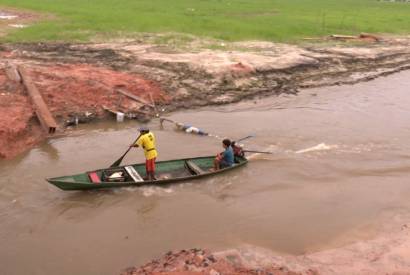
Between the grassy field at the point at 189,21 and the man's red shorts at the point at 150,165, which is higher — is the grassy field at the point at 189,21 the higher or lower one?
the higher one

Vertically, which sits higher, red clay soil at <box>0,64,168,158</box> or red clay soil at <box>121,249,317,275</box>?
red clay soil at <box>0,64,168,158</box>

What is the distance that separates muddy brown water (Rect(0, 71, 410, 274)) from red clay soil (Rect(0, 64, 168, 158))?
896mm

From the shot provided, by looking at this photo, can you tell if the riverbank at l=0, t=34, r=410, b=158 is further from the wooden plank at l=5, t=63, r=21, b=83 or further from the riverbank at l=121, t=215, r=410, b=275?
the riverbank at l=121, t=215, r=410, b=275

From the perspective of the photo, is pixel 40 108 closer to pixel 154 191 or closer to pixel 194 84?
pixel 154 191

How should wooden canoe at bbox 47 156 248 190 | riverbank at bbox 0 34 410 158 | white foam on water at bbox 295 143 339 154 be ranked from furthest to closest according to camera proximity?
riverbank at bbox 0 34 410 158 < white foam on water at bbox 295 143 339 154 < wooden canoe at bbox 47 156 248 190

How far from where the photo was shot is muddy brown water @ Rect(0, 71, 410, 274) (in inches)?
394

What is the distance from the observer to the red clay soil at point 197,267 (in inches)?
328

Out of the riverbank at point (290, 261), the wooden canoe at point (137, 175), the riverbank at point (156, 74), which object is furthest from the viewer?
the riverbank at point (156, 74)

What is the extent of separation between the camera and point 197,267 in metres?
8.45

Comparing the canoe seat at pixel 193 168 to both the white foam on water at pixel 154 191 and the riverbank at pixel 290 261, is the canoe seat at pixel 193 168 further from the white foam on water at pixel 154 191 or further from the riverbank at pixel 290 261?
the riverbank at pixel 290 261

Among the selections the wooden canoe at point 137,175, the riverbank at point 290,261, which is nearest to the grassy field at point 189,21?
the wooden canoe at point 137,175

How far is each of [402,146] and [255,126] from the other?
5.14 metres

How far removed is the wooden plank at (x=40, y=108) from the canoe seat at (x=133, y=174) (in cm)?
403

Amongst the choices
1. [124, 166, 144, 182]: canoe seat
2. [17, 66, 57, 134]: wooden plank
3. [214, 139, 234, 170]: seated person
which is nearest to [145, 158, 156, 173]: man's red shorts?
[124, 166, 144, 182]: canoe seat
